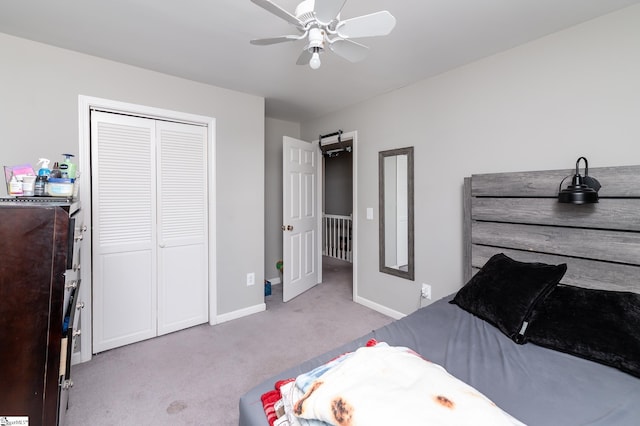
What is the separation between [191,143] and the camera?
2875mm

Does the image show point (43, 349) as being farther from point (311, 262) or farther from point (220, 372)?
point (311, 262)

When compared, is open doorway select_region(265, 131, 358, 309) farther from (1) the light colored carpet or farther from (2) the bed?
(2) the bed

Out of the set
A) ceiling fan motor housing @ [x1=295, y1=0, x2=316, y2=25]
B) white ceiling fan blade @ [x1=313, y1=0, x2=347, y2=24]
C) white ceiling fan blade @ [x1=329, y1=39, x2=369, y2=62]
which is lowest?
white ceiling fan blade @ [x1=313, y1=0, x2=347, y2=24]

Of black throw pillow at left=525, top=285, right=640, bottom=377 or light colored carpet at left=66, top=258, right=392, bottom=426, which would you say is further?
light colored carpet at left=66, top=258, right=392, bottom=426

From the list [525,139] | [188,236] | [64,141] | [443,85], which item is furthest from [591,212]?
[64,141]

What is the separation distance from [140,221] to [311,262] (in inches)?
87.3

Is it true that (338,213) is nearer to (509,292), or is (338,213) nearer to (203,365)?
(203,365)

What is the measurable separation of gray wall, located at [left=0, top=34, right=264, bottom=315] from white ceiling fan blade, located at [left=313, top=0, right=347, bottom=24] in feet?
6.45

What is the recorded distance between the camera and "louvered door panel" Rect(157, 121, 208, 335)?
274 centimetres

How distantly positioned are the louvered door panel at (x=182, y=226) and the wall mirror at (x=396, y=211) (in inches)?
75.3

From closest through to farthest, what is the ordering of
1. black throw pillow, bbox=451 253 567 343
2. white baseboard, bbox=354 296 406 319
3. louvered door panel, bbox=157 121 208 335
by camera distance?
black throw pillow, bbox=451 253 567 343, louvered door panel, bbox=157 121 208 335, white baseboard, bbox=354 296 406 319

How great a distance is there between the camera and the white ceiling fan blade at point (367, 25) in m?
1.35

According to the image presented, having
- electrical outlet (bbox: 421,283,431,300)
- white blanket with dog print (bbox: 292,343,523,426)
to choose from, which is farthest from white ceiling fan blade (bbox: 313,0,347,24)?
electrical outlet (bbox: 421,283,431,300)

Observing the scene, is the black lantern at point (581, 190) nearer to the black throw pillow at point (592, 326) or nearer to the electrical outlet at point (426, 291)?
the black throw pillow at point (592, 326)
